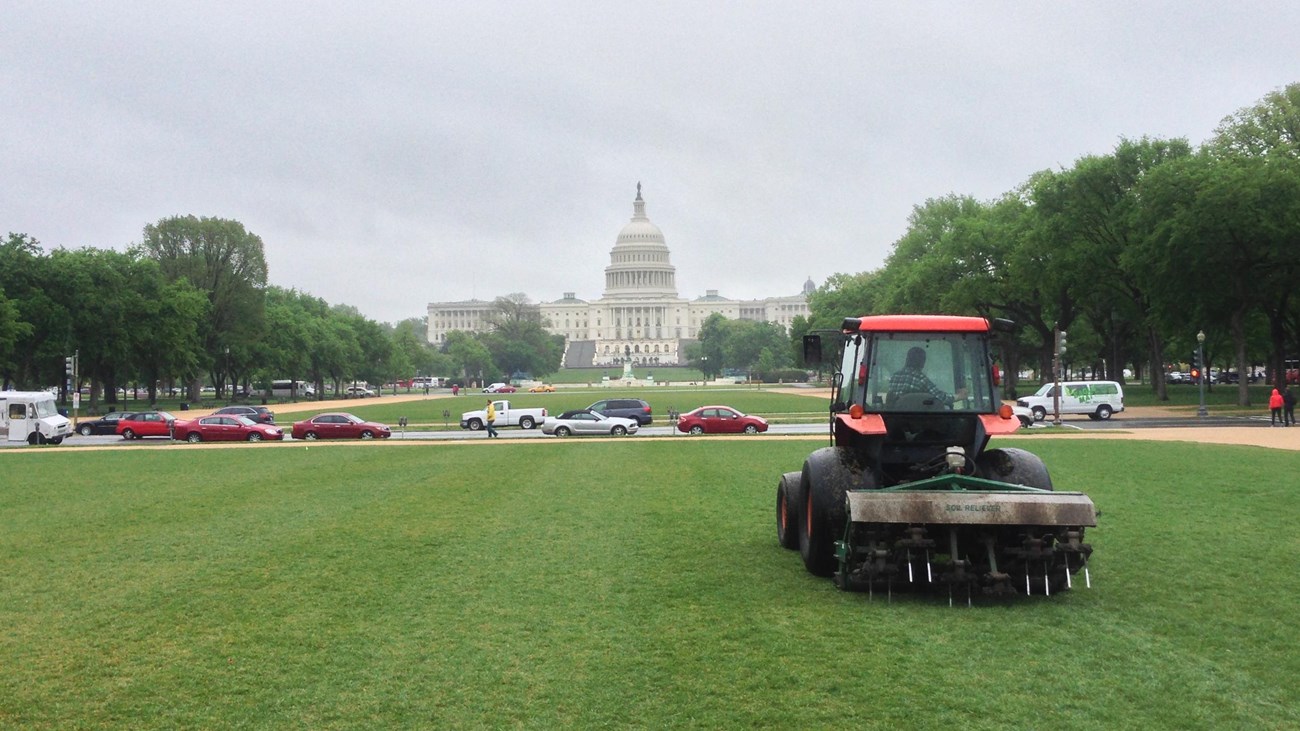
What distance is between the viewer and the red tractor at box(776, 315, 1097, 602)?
397 inches

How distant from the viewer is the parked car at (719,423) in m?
46.3

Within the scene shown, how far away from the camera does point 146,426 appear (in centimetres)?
4988

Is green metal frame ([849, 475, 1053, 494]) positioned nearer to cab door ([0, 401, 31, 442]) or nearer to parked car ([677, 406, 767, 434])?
parked car ([677, 406, 767, 434])

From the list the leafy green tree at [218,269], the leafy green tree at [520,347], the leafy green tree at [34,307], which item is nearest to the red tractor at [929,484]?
the leafy green tree at [34,307]

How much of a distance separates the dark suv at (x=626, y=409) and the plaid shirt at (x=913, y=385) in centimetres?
4160

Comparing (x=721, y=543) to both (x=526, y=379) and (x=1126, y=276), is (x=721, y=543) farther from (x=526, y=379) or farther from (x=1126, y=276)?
(x=526, y=379)

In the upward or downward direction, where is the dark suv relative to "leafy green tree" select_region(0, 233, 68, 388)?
downward

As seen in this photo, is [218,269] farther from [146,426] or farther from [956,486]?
[956,486]

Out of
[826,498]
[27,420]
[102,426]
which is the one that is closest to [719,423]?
[27,420]

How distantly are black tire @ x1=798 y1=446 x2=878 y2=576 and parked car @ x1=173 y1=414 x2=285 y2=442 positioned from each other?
123 feet

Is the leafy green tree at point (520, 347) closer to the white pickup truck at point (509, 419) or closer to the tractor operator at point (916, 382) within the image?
the white pickup truck at point (509, 419)

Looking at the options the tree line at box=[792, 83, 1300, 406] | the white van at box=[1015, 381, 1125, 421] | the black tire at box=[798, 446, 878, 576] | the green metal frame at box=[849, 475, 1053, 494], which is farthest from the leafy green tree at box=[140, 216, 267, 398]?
the green metal frame at box=[849, 475, 1053, 494]

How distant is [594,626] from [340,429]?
39.3 metres

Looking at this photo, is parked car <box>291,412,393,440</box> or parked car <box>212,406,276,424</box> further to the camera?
parked car <box>212,406,276,424</box>
